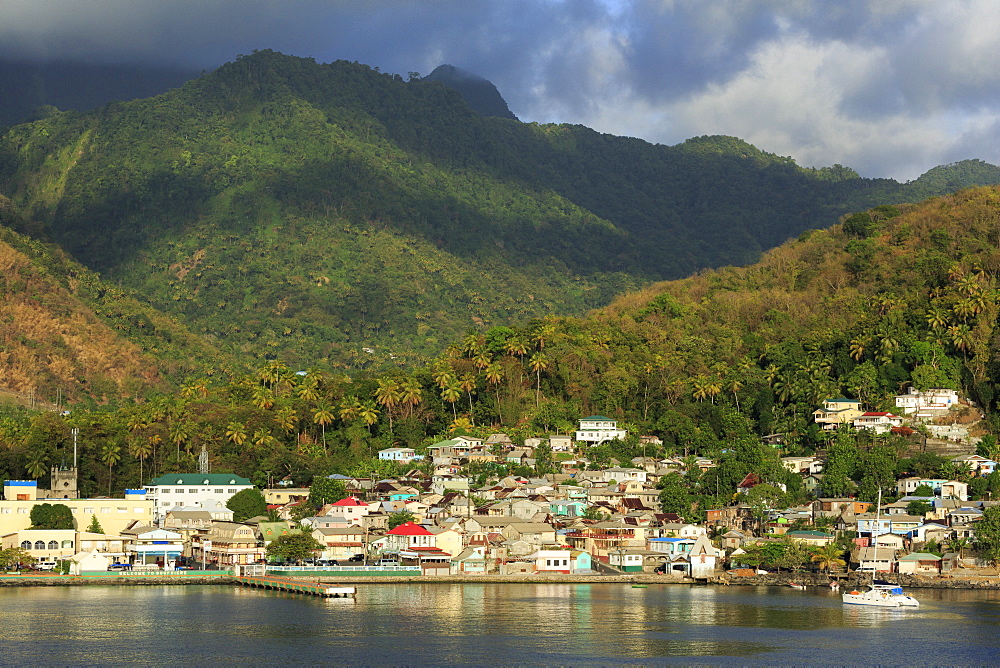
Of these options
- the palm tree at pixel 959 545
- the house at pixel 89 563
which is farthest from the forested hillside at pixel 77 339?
the palm tree at pixel 959 545

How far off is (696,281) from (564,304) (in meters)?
58.5

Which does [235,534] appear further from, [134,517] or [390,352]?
[390,352]

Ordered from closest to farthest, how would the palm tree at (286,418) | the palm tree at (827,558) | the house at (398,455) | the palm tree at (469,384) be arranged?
1. the palm tree at (827,558)
2. the house at (398,455)
3. the palm tree at (286,418)
4. the palm tree at (469,384)

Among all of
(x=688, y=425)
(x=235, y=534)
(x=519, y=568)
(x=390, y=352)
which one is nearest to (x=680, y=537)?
(x=519, y=568)

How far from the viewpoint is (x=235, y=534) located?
8494cm

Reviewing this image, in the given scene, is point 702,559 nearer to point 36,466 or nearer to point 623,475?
point 623,475

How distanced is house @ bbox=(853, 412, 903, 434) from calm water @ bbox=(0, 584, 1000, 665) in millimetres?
23021

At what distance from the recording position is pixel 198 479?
93.3m

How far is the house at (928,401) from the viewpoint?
99.8m

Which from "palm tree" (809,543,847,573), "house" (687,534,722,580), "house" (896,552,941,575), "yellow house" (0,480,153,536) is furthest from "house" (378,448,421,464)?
"house" (896,552,941,575)

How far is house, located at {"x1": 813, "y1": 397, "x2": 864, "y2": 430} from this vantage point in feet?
326

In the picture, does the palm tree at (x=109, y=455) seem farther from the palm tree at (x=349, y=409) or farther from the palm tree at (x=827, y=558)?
the palm tree at (x=827, y=558)

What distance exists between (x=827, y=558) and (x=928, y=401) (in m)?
25.4

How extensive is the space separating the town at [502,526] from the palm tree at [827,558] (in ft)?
0.35
